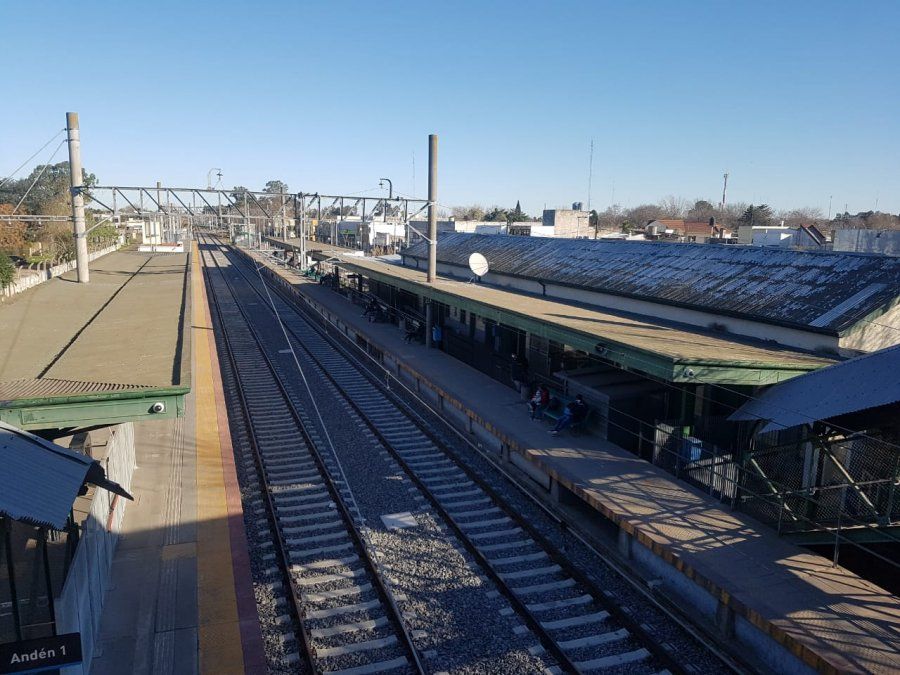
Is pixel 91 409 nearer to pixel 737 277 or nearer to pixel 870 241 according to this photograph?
pixel 737 277

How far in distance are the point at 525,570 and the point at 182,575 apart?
474 centimetres

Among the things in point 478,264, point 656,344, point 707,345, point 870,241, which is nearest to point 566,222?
point 870,241

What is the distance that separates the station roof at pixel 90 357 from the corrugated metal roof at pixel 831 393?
857cm

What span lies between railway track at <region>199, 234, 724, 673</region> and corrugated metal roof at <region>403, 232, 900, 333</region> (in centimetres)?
694

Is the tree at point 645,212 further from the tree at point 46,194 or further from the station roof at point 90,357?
the station roof at point 90,357

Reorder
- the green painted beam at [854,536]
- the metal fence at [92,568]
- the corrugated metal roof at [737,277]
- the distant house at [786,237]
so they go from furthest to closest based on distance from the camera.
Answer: the distant house at [786,237]
the corrugated metal roof at [737,277]
the green painted beam at [854,536]
the metal fence at [92,568]

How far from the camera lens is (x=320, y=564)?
9.47 meters

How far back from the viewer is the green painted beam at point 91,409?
7312 millimetres

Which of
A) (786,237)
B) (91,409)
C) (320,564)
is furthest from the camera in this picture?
(786,237)

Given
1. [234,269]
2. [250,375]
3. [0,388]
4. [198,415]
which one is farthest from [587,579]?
[234,269]

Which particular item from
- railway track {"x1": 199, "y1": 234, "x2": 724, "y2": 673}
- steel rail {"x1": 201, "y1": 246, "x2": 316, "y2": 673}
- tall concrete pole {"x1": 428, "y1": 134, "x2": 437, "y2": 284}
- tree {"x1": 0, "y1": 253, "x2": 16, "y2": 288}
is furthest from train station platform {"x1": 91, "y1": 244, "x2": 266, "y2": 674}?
tree {"x1": 0, "y1": 253, "x2": 16, "y2": 288}

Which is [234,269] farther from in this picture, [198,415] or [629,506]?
[629,506]

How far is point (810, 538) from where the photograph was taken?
358 inches

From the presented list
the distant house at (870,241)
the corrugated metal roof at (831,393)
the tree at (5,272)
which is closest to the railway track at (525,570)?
the corrugated metal roof at (831,393)
